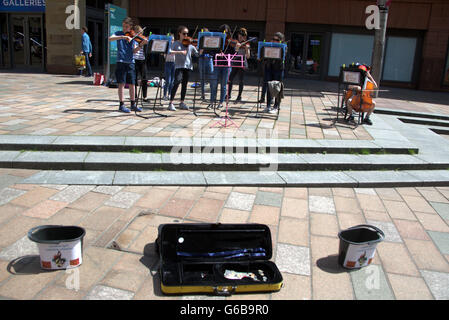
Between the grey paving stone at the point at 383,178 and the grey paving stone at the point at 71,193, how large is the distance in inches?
131

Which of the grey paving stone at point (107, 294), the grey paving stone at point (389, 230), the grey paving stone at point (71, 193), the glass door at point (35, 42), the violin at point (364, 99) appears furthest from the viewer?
the glass door at point (35, 42)

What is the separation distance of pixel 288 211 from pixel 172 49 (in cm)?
470

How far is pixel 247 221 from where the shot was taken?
364 centimetres

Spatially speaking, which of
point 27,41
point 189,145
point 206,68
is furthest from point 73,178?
point 27,41

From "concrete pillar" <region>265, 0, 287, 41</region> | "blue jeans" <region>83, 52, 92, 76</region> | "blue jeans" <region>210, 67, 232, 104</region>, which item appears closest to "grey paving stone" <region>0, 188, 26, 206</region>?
"blue jeans" <region>210, 67, 232, 104</region>

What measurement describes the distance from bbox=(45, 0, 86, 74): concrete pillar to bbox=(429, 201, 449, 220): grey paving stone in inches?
517

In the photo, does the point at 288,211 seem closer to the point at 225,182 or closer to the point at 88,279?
the point at 225,182

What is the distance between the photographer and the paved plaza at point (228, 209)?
269 centimetres

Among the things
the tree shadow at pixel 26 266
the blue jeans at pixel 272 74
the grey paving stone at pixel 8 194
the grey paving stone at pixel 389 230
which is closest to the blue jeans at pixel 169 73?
the blue jeans at pixel 272 74

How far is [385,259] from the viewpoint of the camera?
313 cm

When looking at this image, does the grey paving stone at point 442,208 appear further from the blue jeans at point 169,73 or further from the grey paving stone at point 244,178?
the blue jeans at point 169,73

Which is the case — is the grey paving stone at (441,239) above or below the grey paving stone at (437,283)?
above

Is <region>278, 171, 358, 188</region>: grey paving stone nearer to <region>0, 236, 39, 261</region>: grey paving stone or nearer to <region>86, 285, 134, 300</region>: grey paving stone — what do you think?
<region>86, 285, 134, 300</region>: grey paving stone

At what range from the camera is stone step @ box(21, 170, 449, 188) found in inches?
173
